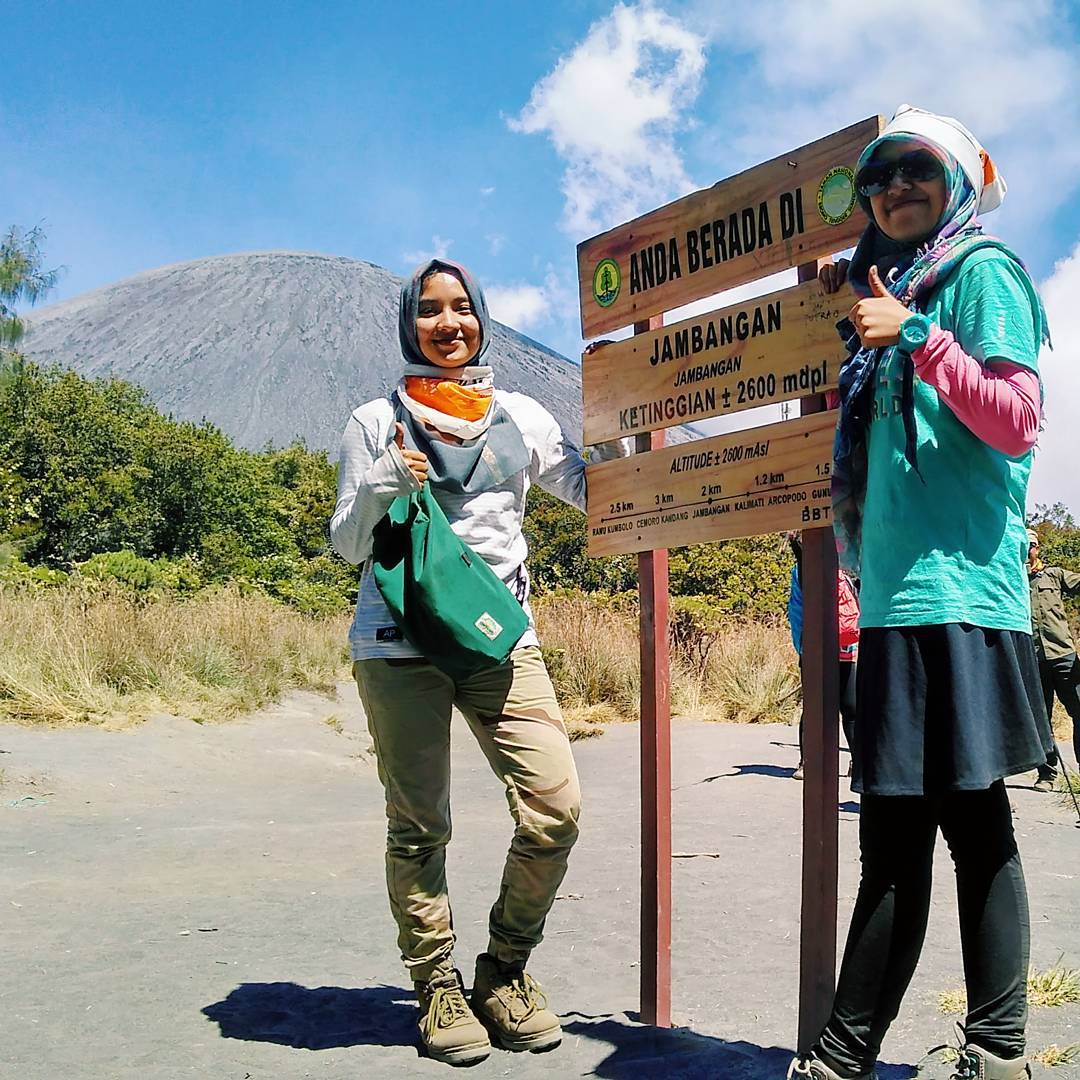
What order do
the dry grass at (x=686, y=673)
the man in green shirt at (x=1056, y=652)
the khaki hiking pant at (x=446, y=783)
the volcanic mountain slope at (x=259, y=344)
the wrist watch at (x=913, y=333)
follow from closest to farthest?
the wrist watch at (x=913, y=333) < the khaki hiking pant at (x=446, y=783) < the man in green shirt at (x=1056, y=652) < the dry grass at (x=686, y=673) < the volcanic mountain slope at (x=259, y=344)

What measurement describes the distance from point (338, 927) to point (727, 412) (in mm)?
2674

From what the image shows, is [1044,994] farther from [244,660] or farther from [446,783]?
[244,660]

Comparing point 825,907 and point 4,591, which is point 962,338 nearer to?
point 825,907

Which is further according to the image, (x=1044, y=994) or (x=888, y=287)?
(x=1044, y=994)

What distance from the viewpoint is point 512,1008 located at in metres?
3.24

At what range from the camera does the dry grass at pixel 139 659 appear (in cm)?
1024

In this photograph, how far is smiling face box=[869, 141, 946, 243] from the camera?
2.34 meters

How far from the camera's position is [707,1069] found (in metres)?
2.93

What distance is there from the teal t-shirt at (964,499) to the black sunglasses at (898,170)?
197 mm

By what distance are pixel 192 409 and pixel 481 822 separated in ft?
439

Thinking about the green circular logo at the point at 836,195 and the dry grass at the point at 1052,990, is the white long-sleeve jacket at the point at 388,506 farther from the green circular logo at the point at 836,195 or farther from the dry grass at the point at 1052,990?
the dry grass at the point at 1052,990

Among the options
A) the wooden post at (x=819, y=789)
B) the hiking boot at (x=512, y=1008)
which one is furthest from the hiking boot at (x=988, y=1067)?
the hiking boot at (x=512, y=1008)

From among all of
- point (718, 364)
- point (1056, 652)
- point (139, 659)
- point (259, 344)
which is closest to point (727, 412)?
point (718, 364)

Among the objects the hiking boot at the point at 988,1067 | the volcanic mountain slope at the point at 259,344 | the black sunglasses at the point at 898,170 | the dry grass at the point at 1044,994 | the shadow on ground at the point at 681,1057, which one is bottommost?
the shadow on ground at the point at 681,1057
